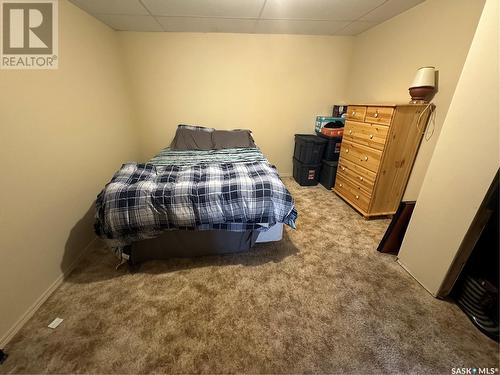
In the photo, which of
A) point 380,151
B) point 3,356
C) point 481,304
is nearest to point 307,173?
point 380,151

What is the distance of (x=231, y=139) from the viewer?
3.06 meters

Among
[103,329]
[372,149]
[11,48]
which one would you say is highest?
[11,48]

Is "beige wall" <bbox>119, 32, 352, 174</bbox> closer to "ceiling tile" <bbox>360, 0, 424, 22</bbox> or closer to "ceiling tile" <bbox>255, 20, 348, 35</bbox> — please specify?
"ceiling tile" <bbox>255, 20, 348, 35</bbox>

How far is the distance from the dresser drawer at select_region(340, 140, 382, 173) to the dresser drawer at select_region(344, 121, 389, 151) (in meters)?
0.06

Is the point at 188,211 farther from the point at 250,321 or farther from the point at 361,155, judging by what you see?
the point at 361,155

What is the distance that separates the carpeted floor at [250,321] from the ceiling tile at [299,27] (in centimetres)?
273

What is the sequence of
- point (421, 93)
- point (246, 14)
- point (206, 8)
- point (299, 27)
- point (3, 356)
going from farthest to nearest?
point (299, 27) → point (246, 14) → point (206, 8) → point (421, 93) → point (3, 356)

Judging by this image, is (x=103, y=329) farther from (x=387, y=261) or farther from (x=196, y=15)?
(x=196, y=15)

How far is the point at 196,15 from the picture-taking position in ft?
7.72

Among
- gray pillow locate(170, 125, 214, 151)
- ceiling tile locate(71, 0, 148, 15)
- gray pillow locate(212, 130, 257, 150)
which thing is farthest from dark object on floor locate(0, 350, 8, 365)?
ceiling tile locate(71, 0, 148, 15)

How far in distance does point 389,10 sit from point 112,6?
2.86 m

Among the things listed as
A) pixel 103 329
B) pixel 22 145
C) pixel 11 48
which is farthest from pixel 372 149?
pixel 11 48

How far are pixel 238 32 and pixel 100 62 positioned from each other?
1.81 m

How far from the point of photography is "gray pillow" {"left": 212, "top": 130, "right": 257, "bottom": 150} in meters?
3.02
